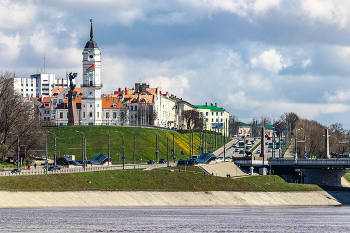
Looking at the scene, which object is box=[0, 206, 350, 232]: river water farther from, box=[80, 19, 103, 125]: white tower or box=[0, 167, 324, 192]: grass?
box=[80, 19, 103, 125]: white tower

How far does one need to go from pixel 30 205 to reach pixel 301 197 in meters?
63.1

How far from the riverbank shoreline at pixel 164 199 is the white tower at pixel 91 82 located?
99.0 meters

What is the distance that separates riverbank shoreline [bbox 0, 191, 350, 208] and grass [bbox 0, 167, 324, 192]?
226 centimetres

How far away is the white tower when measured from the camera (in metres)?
197

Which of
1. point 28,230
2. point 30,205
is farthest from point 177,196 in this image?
point 28,230

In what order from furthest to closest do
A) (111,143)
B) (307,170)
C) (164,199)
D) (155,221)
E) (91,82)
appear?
(91,82) < (111,143) < (307,170) < (164,199) < (155,221)

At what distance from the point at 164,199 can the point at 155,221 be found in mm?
30698

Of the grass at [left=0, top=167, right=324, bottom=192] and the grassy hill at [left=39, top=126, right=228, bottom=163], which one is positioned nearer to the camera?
the grass at [left=0, top=167, right=324, bottom=192]

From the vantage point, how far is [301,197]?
117625 millimetres

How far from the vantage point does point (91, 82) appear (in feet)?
650

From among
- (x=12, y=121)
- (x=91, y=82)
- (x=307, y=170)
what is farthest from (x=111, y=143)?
(x=307, y=170)

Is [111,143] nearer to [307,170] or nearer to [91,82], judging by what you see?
[91,82]

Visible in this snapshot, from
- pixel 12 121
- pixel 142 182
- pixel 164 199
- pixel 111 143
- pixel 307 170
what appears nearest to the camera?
pixel 164 199

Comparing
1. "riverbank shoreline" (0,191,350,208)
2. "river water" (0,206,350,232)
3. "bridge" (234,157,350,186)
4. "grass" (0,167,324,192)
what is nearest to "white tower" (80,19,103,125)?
"bridge" (234,157,350,186)
